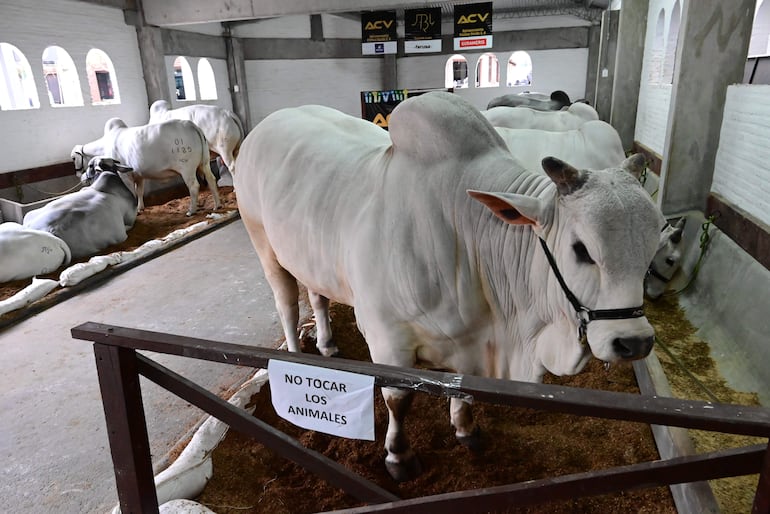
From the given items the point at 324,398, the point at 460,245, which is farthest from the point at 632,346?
the point at 324,398

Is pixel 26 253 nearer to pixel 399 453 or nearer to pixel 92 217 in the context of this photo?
pixel 92 217

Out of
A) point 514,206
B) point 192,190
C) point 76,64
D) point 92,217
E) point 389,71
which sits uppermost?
point 76,64

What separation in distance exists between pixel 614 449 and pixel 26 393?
3.35m

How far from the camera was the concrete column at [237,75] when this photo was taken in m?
13.6

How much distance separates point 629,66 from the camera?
29.1 ft

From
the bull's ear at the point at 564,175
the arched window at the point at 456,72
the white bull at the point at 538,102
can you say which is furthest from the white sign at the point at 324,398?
the arched window at the point at 456,72

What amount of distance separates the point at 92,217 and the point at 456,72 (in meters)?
14.5

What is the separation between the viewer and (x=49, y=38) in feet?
27.5

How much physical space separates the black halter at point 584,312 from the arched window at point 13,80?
29.0ft

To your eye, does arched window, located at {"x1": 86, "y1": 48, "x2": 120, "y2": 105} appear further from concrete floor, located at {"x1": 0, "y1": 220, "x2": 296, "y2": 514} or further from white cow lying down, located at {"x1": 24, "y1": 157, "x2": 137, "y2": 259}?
concrete floor, located at {"x1": 0, "y1": 220, "x2": 296, "y2": 514}

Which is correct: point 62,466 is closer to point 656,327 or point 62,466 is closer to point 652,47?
point 656,327

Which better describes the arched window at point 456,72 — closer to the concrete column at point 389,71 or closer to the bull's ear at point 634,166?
the concrete column at point 389,71

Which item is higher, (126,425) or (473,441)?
(126,425)

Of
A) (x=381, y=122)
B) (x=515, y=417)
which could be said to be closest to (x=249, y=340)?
(x=515, y=417)
